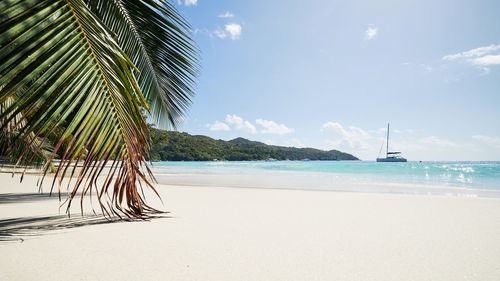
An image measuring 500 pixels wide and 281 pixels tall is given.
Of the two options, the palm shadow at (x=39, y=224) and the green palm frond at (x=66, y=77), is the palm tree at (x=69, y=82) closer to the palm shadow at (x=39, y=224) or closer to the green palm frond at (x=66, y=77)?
the green palm frond at (x=66, y=77)

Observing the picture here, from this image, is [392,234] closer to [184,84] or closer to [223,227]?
[223,227]

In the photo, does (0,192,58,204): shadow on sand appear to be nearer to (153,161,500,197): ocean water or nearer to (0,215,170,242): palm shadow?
(0,215,170,242): palm shadow

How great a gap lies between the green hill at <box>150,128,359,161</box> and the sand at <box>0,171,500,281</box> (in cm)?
3741

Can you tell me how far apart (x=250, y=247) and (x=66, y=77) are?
2.20m

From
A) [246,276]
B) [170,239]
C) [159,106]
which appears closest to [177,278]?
[246,276]

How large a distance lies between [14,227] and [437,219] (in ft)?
20.1

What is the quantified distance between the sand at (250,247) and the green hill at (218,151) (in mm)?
37410

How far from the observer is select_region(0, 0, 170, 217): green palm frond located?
1.23 m

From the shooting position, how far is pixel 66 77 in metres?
1.37

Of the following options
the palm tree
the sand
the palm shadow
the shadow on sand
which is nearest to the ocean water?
the shadow on sand

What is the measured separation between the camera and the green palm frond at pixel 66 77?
1227mm

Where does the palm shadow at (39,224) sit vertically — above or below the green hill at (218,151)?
below

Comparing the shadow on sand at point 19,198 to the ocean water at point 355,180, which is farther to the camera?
the ocean water at point 355,180

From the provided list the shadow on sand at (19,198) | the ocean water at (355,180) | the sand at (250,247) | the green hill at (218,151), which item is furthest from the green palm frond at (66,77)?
the green hill at (218,151)
